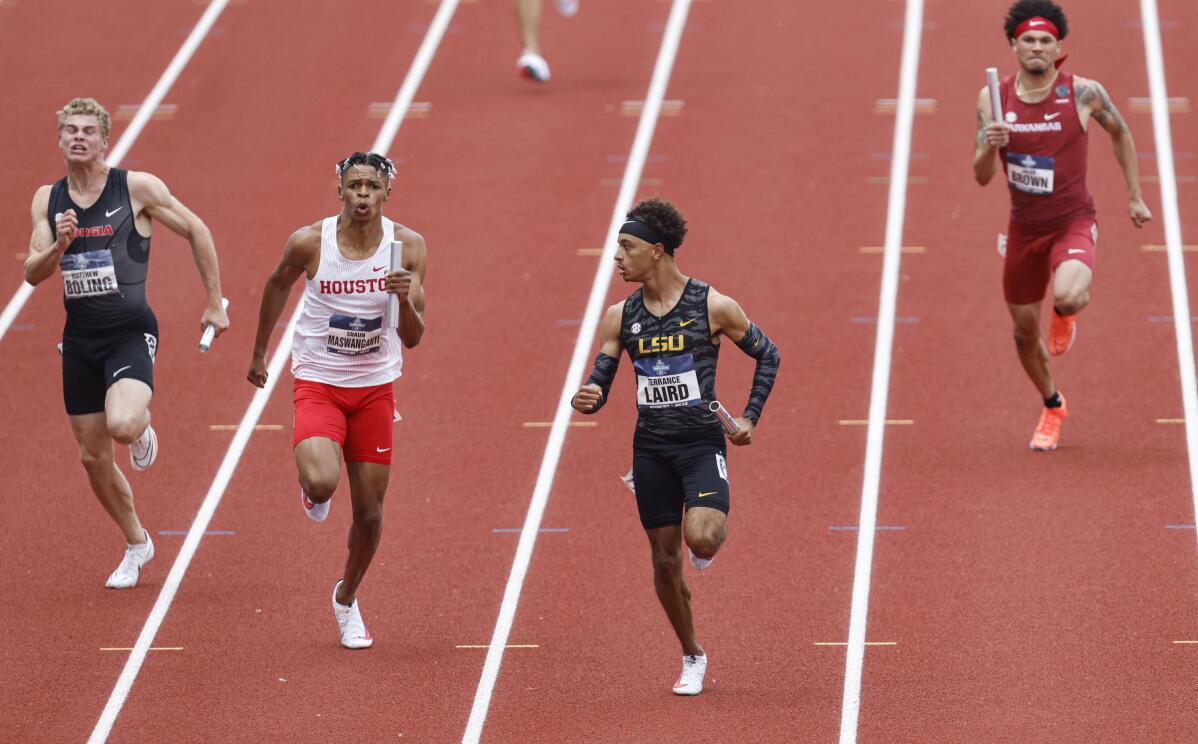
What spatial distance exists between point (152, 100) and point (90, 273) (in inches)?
278

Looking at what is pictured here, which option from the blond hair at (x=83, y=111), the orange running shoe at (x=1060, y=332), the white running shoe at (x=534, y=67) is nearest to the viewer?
the blond hair at (x=83, y=111)

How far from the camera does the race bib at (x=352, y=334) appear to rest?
23.1ft

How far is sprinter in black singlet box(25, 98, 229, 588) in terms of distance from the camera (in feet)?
24.8

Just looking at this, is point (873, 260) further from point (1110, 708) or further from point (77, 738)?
point (77, 738)

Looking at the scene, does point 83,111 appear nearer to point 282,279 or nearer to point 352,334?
point 282,279

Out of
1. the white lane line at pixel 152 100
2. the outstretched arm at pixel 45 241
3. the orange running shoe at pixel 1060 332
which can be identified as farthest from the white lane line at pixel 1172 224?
the white lane line at pixel 152 100

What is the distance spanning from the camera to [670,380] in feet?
21.4

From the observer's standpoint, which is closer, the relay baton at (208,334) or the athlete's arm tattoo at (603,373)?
the athlete's arm tattoo at (603,373)

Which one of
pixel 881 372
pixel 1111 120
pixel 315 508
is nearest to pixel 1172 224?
pixel 881 372

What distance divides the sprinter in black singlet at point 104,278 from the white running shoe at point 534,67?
256 inches

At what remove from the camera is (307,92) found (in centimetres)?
1431

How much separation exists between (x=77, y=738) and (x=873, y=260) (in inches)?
253

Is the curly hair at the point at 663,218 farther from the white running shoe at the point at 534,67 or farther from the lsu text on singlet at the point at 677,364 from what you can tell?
the white running shoe at the point at 534,67

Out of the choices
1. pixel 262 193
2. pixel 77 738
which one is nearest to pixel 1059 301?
pixel 77 738
